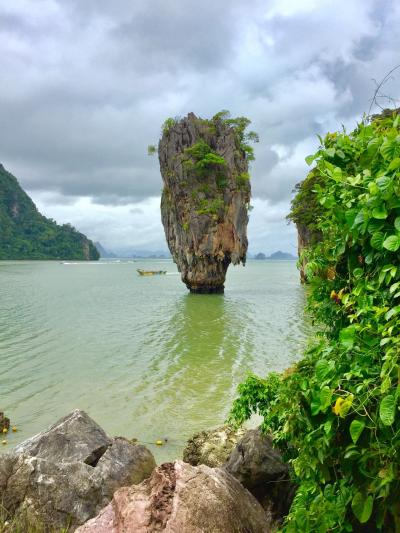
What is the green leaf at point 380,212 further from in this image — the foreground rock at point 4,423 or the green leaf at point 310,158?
the foreground rock at point 4,423

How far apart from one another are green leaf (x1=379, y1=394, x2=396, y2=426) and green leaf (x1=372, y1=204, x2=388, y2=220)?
1053 millimetres

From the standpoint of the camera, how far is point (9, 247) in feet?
481

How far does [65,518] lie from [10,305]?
94.6 feet

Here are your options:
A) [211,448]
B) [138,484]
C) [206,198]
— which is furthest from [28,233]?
[138,484]

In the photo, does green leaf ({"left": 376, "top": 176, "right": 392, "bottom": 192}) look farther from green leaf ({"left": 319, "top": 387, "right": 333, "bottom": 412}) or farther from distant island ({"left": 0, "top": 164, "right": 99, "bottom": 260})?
distant island ({"left": 0, "top": 164, "right": 99, "bottom": 260})

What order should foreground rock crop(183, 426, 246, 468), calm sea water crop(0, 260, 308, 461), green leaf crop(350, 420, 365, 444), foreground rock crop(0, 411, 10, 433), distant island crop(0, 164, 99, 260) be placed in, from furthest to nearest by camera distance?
distant island crop(0, 164, 99, 260) → calm sea water crop(0, 260, 308, 461) → foreground rock crop(0, 411, 10, 433) → foreground rock crop(183, 426, 246, 468) → green leaf crop(350, 420, 365, 444)

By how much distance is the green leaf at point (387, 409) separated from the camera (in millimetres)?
1944

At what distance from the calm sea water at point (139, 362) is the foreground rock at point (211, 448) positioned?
142 cm

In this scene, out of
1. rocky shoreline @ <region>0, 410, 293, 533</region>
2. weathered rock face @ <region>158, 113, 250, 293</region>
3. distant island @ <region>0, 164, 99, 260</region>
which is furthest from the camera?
distant island @ <region>0, 164, 99, 260</region>

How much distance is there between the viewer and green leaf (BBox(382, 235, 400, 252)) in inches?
89.8

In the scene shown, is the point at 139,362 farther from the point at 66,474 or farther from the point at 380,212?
the point at 380,212

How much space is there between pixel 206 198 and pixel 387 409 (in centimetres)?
3685

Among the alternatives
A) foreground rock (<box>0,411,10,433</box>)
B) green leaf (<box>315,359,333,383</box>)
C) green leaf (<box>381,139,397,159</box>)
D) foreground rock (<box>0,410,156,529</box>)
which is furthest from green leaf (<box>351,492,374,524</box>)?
foreground rock (<box>0,411,10,433</box>)

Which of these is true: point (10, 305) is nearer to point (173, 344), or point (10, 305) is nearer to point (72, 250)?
point (173, 344)
